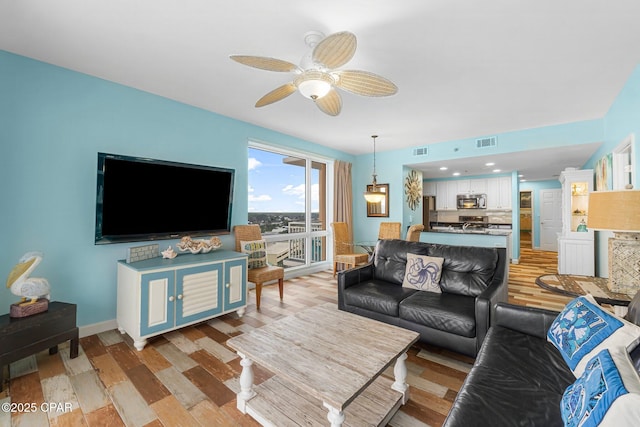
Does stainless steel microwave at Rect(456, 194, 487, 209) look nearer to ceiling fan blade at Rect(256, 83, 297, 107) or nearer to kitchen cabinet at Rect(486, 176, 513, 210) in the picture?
kitchen cabinet at Rect(486, 176, 513, 210)

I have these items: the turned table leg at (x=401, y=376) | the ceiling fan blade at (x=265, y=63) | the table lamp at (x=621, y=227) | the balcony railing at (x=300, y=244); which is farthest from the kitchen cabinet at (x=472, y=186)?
the ceiling fan blade at (x=265, y=63)

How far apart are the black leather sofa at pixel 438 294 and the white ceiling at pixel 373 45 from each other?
1.80 metres

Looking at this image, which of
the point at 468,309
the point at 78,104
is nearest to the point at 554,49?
the point at 468,309

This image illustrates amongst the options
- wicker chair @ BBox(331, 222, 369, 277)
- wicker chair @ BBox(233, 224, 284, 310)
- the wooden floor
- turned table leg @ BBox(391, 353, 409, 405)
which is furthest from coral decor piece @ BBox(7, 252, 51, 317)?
wicker chair @ BBox(331, 222, 369, 277)

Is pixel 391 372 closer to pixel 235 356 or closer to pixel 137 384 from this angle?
pixel 235 356

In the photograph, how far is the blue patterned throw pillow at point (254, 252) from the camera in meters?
3.70

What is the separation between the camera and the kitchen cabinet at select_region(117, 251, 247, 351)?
8.29ft

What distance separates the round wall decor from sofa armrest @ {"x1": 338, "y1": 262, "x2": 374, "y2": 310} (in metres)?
3.22

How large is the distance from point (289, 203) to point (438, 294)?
3.23 metres

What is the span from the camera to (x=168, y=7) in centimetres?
185

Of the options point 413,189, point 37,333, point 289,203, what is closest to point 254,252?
point 289,203

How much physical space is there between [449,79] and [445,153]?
8.89 feet

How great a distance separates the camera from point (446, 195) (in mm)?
8461

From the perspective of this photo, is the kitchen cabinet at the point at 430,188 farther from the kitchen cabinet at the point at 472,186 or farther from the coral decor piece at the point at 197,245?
the coral decor piece at the point at 197,245
